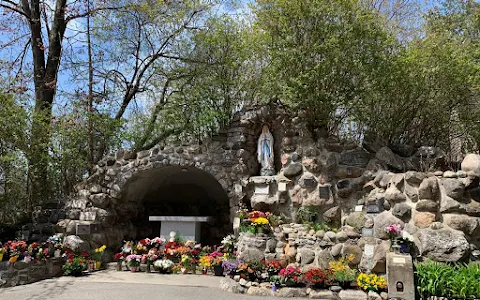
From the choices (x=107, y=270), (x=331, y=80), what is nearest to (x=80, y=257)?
(x=107, y=270)

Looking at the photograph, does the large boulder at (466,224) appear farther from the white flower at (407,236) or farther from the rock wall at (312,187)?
the white flower at (407,236)

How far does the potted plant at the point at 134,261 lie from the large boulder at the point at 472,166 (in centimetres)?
690

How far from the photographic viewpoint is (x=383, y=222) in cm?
659

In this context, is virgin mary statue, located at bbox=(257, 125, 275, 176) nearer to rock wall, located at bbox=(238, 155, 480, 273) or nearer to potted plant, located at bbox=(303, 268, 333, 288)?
rock wall, located at bbox=(238, 155, 480, 273)

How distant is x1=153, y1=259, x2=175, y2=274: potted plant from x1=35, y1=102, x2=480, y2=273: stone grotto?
1.71 m

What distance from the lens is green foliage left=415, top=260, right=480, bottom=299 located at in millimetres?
5164

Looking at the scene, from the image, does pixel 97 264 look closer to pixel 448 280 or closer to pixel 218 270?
pixel 218 270

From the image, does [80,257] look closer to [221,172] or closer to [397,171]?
[221,172]

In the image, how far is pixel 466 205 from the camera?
6.20 m

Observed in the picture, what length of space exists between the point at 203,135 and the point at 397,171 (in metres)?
4.79

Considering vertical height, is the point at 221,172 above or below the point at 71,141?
below

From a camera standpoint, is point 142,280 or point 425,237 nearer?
point 425,237

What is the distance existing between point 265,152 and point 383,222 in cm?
344

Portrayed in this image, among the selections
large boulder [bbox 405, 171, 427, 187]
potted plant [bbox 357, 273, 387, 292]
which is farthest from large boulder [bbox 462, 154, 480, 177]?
potted plant [bbox 357, 273, 387, 292]
